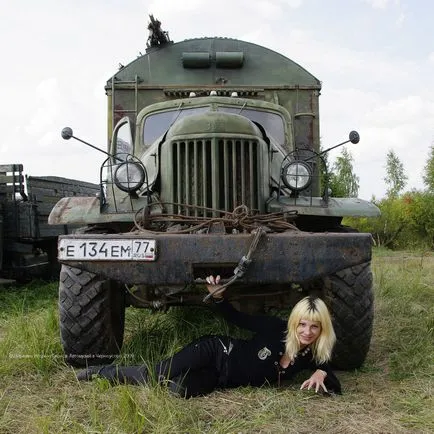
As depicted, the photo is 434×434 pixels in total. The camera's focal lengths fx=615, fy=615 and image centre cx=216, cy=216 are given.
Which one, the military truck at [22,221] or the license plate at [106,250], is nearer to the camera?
the license plate at [106,250]

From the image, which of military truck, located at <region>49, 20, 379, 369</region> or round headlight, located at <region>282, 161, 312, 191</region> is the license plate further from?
round headlight, located at <region>282, 161, 312, 191</region>

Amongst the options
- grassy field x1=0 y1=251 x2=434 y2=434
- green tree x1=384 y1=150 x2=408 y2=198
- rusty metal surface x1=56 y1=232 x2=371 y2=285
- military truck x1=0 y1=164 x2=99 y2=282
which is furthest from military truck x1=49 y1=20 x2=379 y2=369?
green tree x1=384 y1=150 x2=408 y2=198

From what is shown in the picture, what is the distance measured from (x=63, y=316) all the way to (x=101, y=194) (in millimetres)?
855

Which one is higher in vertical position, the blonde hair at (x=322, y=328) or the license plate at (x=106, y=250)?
the license plate at (x=106, y=250)

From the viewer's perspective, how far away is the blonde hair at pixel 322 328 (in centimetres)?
341

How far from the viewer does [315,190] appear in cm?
635

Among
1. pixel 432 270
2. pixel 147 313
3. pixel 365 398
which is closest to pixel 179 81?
pixel 147 313

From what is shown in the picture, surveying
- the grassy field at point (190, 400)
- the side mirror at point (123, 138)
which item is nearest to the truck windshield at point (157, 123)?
the side mirror at point (123, 138)

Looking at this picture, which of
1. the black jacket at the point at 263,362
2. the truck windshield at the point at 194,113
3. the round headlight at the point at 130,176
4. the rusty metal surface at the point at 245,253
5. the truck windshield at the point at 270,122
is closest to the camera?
the rusty metal surface at the point at 245,253

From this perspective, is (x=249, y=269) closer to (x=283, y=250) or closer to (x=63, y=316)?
(x=283, y=250)

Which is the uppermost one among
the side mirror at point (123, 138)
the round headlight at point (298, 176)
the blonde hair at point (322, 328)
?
the side mirror at point (123, 138)

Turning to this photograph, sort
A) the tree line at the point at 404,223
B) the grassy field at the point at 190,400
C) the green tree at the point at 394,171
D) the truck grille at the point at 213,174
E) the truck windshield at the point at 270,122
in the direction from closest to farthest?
the grassy field at the point at 190,400, the truck grille at the point at 213,174, the truck windshield at the point at 270,122, the tree line at the point at 404,223, the green tree at the point at 394,171

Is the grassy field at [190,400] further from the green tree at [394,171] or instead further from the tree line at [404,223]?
the green tree at [394,171]

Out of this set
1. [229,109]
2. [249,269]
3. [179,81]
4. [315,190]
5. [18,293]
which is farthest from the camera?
[18,293]
